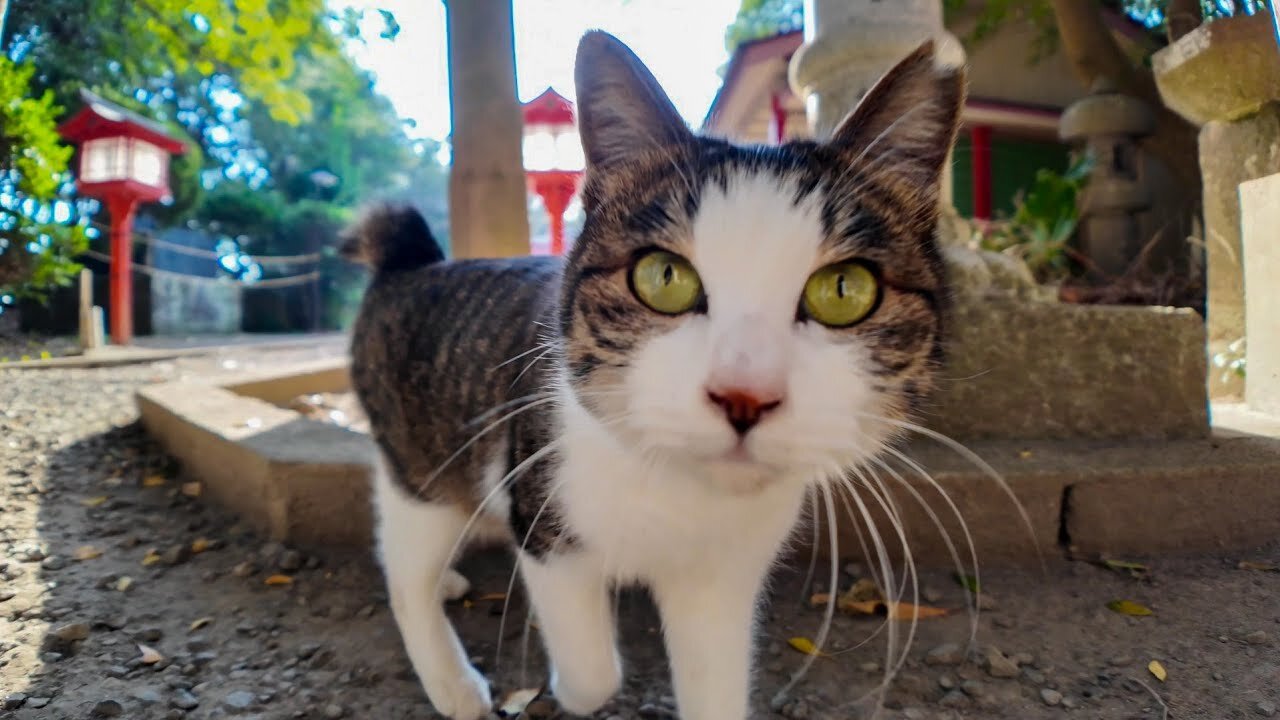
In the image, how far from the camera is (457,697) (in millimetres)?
1522

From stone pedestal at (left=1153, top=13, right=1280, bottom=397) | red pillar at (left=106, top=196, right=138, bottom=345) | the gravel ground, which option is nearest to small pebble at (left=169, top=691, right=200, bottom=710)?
the gravel ground

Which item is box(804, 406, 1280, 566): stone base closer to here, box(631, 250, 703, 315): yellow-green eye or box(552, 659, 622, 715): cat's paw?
box(552, 659, 622, 715): cat's paw

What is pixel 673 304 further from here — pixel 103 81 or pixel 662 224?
pixel 103 81

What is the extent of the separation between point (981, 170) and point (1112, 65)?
260 centimetres

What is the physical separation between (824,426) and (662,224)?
0.38 meters

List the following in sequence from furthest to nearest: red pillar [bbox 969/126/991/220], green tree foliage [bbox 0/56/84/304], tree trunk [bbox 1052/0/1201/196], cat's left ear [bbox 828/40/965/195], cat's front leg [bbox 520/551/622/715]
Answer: red pillar [bbox 969/126/991/220], tree trunk [bbox 1052/0/1201/196], green tree foliage [bbox 0/56/84/304], cat's front leg [bbox 520/551/622/715], cat's left ear [bbox 828/40/965/195]

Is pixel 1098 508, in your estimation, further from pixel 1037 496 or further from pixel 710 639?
pixel 710 639

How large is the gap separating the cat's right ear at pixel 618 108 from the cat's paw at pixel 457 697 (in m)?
1.11

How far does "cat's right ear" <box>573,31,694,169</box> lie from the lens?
1.18 m

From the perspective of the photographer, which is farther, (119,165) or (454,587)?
(119,165)

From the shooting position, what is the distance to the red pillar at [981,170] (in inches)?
336

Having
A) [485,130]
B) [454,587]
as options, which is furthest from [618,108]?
[485,130]

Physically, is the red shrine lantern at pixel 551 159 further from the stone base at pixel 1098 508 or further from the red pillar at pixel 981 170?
the red pillar at pixel 981 170

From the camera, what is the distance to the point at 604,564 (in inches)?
49.6
